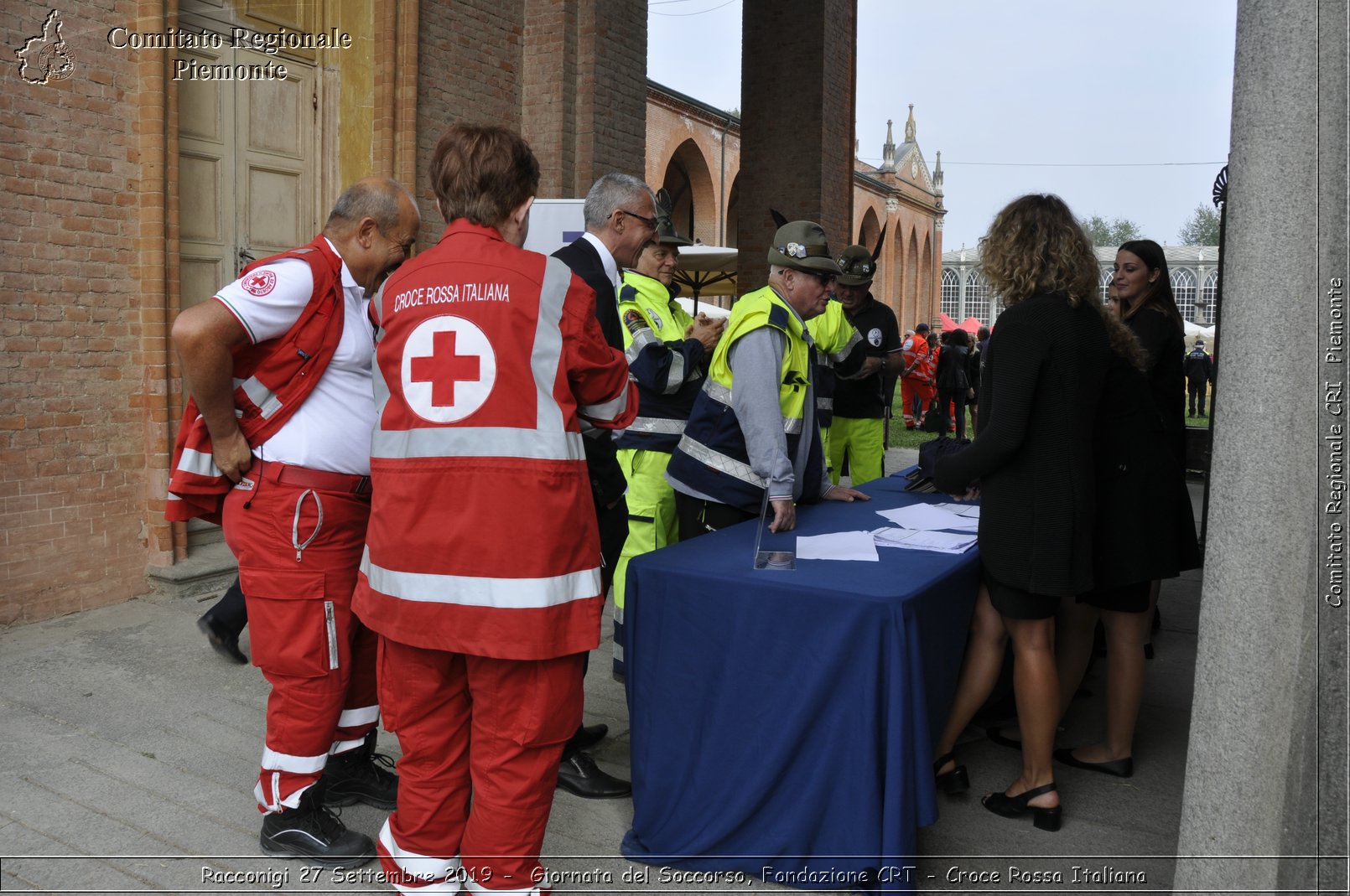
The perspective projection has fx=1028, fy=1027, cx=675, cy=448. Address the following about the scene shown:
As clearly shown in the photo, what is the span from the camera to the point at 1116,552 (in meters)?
3.68

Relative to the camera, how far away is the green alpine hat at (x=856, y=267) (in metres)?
7.23

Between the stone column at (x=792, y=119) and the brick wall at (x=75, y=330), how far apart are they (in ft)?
28.9

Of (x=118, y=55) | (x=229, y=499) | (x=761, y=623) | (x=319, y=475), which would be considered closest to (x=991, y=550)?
(x=761, y=623)

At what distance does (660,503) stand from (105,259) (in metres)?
3.42

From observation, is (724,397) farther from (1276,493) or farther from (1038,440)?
(1276,493)

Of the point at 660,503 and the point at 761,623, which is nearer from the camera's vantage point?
the point at 761,623

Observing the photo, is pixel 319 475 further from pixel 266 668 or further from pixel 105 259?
pixel 105 259

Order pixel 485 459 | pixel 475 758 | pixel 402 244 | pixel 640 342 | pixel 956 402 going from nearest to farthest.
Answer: pixel 485 459, pixel 475 758, pixel 402 244, pixel 640 342, pixel 956 402

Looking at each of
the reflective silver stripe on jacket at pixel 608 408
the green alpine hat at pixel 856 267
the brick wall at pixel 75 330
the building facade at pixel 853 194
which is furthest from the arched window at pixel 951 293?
the reflective silver stripe on jacket at pixel 608 408

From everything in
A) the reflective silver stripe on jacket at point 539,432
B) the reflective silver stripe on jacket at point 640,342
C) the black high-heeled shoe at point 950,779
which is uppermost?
the reflective silver stripe on jacket at point 640,342

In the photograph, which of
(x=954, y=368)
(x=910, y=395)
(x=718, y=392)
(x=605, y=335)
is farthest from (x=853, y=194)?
(x=605, y=335)

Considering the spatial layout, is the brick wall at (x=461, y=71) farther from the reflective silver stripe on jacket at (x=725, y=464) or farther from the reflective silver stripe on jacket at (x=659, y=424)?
the reflective silver stripe on jacket at (x=725, y=464)

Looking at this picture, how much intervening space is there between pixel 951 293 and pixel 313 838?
288ft

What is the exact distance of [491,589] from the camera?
2.43 m
